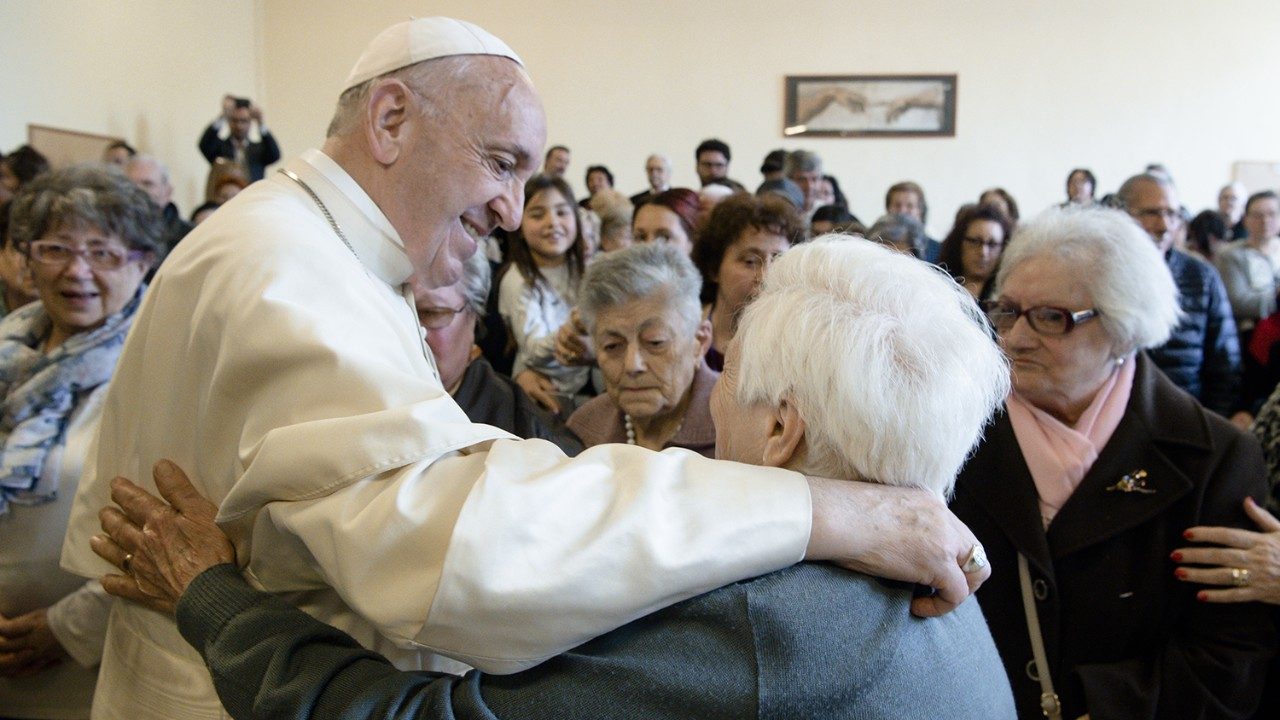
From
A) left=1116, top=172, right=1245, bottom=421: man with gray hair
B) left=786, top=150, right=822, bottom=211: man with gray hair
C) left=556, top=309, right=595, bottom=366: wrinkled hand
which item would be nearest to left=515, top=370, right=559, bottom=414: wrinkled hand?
left=556, top=309, right=595, bottom=366: wrinkled hand

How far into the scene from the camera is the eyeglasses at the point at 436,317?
2516 millimetres

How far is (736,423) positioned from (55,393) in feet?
5.47

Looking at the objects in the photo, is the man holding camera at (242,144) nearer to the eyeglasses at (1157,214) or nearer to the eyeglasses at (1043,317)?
the eyeglasses at (1157,214)

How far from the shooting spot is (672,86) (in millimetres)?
10734

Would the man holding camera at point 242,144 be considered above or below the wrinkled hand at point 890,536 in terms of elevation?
above

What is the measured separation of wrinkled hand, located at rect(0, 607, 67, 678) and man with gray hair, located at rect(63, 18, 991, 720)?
1.96 ft

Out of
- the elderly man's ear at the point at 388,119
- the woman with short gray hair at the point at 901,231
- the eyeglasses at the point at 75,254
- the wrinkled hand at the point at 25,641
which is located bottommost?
the wrinkled hand at the point at 25,641

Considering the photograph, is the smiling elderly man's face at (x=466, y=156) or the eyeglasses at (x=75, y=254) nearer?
the smiling elderly man's face at (x=466, y=156)

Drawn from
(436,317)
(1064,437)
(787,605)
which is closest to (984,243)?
(1064,437)

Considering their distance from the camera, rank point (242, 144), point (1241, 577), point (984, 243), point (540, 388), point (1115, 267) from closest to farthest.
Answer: point (1241, 577)
point (1115, 267)
point (540, 388)
point (984, 243)
point (242, 144)

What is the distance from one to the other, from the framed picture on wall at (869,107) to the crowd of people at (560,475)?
8.58m

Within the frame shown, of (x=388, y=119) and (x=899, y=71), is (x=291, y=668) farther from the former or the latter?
(x=899, y=71)

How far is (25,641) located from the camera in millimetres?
2051

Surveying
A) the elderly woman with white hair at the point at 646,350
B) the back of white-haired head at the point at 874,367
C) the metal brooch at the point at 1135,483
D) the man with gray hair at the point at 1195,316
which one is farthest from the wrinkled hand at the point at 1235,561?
the man with gray hair at the point at 1195,316
